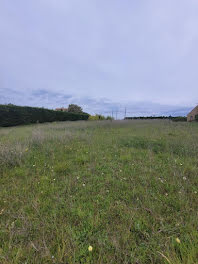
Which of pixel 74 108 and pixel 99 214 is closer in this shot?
pixel 99 214

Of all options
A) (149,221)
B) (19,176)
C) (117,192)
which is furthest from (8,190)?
(149,221)

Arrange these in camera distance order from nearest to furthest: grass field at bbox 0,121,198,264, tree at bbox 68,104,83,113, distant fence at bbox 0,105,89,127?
grass field at bbox 0,121,198,264 < distant fence at bbox 0,105,89,127 < tree at bbox 68,104,83,113

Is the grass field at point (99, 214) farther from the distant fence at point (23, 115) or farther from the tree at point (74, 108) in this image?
the tree at point (74, 108)

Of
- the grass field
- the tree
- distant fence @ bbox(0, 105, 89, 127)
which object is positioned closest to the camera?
the grass field

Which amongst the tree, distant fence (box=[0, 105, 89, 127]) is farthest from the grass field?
the tree

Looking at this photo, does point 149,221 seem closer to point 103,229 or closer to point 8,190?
point 103,229

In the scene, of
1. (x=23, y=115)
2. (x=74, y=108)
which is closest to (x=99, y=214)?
(x=23, y=115)

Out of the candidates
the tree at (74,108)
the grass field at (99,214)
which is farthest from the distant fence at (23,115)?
the tree at (74,108)

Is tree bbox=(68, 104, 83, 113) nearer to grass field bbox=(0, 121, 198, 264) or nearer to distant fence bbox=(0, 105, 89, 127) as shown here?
distant fence bbox=(0, 105, 89, 127)

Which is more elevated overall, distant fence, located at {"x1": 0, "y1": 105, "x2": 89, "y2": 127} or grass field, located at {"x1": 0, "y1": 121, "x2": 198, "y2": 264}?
distant fence, located at {"x1": 0, "y1": 105, "x2": 89, "y2": 127}

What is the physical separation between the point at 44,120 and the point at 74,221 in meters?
16.9

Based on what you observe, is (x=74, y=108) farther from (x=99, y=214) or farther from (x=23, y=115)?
(x=99, y=214)

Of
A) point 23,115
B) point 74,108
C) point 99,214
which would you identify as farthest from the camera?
point 74,108

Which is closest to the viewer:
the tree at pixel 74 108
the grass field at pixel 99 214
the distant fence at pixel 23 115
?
the grass field at pixel 99 214
